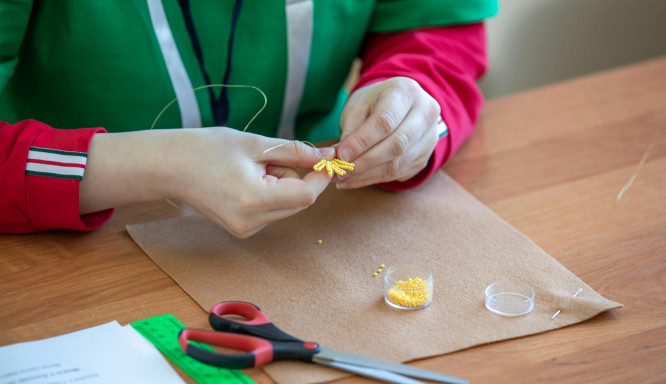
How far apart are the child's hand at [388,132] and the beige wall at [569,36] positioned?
4.35 feet

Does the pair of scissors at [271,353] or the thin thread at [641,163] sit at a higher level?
the pair of scissors at [271,353]

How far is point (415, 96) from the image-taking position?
89 centimetres

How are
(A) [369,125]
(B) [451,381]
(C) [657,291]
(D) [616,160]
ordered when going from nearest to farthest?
(B) [451,381] < (C) [657,291] < (A) [369,125] < (D) [616,160]

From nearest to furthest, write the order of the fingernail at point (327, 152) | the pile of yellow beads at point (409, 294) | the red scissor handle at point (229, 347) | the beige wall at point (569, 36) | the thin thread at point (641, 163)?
the red scissor handle at point (229, 347), the pile of yellow beads at point (409, 294), the fingernail at point (327, 152), the thin thread at point (641, 163), the beige wall at point (569, 36)

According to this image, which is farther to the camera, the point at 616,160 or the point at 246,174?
the point at 616,160

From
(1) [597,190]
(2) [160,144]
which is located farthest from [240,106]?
(1) [597,190]

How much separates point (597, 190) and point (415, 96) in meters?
0.28

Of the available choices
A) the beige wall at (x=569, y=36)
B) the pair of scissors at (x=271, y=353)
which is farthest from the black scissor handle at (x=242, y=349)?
the beige wall at (x=569, y=36)

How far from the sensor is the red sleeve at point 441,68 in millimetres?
989

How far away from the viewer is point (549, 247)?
821mm

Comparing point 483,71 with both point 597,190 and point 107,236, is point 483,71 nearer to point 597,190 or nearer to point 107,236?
point 597,190

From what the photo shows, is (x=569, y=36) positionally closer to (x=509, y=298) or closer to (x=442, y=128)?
(x=442, y=128)

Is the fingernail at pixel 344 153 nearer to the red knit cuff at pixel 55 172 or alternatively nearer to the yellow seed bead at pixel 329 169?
the yellow seed bead at pixel 329 169

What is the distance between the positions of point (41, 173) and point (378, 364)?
0.45 metres
